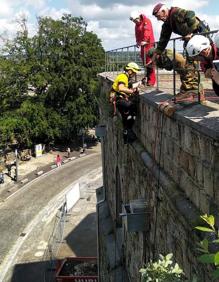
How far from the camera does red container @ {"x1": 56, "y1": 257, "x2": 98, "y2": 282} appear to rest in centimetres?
1806

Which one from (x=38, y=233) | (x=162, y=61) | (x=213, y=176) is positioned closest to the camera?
(x=213, y=176)

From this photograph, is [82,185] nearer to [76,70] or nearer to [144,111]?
[76,70]

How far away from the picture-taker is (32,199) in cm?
2991

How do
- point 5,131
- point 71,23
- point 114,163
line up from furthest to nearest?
1. point 71,23
2. point 5,131
3. point 114,163

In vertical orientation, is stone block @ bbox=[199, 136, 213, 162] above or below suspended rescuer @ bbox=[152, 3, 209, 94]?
below

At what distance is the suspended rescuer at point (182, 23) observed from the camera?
5.90 meters

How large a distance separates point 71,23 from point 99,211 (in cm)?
2960

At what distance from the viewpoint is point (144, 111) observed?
24.4 feet

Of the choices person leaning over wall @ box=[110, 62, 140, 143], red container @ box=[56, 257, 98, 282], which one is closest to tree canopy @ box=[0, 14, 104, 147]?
red container @ box=[56, 257, 98, 282]

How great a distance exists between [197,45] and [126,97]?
3512 millimetres

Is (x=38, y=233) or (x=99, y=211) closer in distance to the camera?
(x=99, y=211)

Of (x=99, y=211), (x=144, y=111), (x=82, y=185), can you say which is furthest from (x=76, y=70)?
(x=144, y=111)

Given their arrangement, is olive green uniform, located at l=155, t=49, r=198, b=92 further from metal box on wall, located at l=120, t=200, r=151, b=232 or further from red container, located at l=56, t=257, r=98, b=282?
red container, located at l=56, t=257, r=98, b=282

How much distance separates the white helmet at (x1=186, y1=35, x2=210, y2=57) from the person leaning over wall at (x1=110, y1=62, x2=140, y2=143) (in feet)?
10.8
